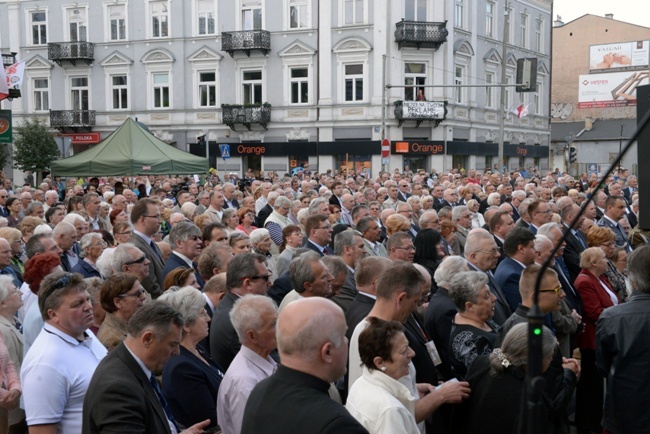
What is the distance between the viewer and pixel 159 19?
3959 cm

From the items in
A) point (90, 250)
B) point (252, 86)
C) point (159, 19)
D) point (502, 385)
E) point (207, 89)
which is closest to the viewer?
point (502, 385)

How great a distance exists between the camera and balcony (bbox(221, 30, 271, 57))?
37.3m

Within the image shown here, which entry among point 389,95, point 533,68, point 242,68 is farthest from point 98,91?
point 533,68

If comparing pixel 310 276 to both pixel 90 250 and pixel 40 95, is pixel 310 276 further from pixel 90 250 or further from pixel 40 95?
pixel 40 95

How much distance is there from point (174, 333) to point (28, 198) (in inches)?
432

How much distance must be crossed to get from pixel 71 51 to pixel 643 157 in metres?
41.2

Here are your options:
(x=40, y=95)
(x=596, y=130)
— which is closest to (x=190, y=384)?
(x=40, y=95)

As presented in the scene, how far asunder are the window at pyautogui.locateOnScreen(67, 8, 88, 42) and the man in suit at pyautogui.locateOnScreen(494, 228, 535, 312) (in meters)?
39.0

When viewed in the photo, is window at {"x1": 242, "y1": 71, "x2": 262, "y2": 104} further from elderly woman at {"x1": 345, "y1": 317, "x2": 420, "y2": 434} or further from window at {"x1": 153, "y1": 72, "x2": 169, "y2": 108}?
elderly woman at {"x1": 345, "y1": 317, "x2": 420, "y2": 434}

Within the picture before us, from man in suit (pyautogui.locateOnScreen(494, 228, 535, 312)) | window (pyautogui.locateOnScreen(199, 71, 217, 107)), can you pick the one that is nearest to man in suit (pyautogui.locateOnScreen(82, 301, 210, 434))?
man in suit (pyautogui.locateOnScreen(494, 228, 535, 312))

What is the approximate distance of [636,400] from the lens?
15.6 feet

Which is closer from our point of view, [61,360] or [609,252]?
[61,360]

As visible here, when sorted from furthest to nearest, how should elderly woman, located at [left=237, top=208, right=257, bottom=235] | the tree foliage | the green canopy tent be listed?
1. the tree foliage
2. the green canopy tent
3. elderly woman, located at [left=237, top=208, right=257, bottom=235]

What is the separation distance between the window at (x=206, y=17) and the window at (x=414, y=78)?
11.3 metres
